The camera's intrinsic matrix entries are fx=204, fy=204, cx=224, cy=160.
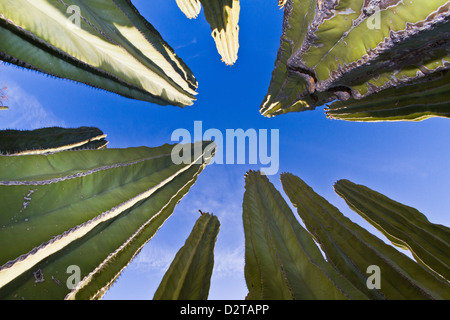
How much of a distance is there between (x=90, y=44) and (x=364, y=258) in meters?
3.35

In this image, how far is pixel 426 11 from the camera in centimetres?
128

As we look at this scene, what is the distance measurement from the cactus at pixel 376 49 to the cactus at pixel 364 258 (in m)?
1.57

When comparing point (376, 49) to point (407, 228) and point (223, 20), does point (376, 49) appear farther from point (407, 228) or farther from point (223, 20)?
point (223, 20)

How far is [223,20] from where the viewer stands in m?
4.23

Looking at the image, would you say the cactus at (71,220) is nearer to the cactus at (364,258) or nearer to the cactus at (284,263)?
the cactus at (284,263)

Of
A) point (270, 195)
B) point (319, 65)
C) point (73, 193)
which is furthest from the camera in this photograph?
point (270, 195)

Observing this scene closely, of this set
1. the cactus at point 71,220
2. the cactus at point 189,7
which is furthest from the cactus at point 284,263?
the cactus at point 189,7

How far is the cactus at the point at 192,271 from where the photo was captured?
1694 mm

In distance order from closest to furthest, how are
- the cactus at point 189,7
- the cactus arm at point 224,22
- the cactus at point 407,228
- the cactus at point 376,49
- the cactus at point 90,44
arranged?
the cactus at point 376,49
the cactus at point 90,44
the cactus at point 407,228
the cactus arm at point 224,22
the cactus at point 189,7

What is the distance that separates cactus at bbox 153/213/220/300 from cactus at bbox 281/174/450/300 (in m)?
1.29

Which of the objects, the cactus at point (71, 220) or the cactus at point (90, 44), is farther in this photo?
the cactus at point (90, 44)

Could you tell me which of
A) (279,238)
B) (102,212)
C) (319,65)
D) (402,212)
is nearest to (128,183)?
(102,212)
